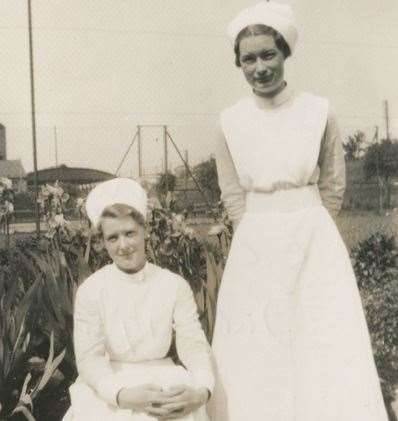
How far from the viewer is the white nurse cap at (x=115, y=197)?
2.39m

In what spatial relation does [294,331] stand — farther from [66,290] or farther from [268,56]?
[66,290]

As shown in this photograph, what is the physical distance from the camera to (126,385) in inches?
88.1

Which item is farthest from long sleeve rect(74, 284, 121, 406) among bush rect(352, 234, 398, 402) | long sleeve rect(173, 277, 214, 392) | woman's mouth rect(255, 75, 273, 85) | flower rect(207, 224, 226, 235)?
bush rect(352, 234, 398, 402)

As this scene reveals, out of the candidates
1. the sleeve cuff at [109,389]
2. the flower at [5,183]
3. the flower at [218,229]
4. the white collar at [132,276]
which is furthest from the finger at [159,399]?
the flower at [5,183]

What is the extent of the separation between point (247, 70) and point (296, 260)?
747mm

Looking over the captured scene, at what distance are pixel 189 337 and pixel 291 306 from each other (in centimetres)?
43

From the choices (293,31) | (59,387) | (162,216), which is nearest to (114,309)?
(293,31)

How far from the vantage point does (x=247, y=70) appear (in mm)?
2594

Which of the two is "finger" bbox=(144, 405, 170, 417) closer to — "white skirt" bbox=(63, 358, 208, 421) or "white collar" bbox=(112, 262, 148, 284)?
"white skirt" bbox=(63, 358, 208, 421)

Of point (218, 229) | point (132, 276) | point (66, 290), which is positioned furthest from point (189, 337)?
point (218, 229)

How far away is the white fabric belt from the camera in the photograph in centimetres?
266

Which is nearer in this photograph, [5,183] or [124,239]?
[124,239]

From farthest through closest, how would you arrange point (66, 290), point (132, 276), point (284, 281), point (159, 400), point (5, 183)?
point (5, 183) → point (66, 290) → point (284, 281) → point (132, 276) → point (159, 400)

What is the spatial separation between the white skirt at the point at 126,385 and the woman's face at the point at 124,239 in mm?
376
